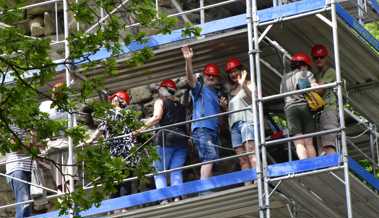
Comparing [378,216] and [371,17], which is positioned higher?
[371,17]

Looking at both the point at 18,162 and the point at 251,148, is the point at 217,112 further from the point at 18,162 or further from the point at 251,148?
the point at 18,162

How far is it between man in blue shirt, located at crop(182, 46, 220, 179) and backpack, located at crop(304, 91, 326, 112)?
1403 millimetres

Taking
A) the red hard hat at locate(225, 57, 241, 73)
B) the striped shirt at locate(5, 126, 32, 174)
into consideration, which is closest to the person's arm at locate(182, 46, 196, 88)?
the red hard hat at locate(225, 57, 241, 73)

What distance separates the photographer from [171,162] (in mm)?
32531

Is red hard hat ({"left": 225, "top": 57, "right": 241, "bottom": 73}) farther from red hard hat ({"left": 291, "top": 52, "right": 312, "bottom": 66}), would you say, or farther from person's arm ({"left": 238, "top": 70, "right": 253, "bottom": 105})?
red hard hat ({"left": 291, "top": 52, "right": 312, "bottom": 66})

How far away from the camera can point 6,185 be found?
37.0 meters

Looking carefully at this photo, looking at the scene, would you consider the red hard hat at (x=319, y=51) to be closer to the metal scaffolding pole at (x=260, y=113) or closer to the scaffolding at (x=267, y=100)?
the scaffolding at (x=267, y=100)

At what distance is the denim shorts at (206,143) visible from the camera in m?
32.2

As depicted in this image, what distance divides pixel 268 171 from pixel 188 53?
2.35 m

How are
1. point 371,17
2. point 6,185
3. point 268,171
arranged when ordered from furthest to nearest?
point 6,185 → point 371,17 → point 268,171

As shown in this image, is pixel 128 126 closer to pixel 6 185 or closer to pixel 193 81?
pixel 193 81

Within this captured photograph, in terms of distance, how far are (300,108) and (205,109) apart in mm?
1453


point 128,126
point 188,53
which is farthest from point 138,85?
point 128,126

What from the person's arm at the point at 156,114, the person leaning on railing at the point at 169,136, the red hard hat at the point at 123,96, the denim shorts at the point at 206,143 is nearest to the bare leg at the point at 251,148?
the denim shorts at the point at 206,143
